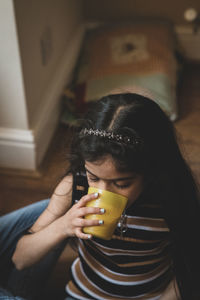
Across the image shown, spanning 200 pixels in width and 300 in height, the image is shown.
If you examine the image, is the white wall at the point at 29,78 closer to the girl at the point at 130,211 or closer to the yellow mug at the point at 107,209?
the girl at the point at 130,211

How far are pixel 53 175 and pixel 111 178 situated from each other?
40.6 inches

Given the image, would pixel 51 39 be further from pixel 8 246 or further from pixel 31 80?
pixel 8 246

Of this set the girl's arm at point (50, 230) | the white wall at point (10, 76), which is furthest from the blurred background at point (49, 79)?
the girl's arm at point (50, 230)

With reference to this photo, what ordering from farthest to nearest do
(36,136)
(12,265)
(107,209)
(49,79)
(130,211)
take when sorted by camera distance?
(49,79), (36,136), (12,265), (130,211), (107,209)

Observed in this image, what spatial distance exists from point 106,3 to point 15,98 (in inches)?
54.0

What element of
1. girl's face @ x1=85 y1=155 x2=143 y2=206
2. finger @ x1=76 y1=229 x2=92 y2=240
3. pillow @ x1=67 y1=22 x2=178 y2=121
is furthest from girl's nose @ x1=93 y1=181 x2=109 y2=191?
pillow @ x1=67 y1=22 x2=178 y2=121

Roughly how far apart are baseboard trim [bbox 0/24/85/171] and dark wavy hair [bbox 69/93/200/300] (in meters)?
0.82

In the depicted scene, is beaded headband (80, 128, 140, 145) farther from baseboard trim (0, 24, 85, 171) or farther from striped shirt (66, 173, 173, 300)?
baseboard trim (0, 24, 85, 171)

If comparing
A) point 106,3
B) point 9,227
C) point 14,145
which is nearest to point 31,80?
point 14,145

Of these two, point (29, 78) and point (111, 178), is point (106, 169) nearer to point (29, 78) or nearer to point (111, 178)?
point (111, 178)

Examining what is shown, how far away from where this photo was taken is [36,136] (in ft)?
5.59

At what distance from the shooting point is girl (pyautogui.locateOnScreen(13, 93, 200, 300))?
785mm

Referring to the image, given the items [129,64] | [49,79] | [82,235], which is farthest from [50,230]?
[129,64]

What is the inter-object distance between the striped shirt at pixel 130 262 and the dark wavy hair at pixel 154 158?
0.13ft
